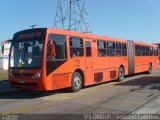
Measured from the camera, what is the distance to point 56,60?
15.0 metres

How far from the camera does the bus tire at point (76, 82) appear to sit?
53.0ft

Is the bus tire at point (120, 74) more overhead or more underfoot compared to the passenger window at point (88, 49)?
more underfoot

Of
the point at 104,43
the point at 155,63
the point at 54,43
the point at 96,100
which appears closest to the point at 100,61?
the point at 104,43

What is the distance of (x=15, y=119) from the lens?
970 cm

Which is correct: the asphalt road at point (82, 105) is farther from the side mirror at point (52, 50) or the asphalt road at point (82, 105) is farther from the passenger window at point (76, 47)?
the passenger window at point (76, 47)

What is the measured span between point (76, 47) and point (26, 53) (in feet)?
9.15

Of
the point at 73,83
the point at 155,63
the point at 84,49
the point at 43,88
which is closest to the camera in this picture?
the point at 43,88

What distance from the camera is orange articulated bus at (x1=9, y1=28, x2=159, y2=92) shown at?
567 inches

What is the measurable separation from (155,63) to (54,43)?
19.1 meters

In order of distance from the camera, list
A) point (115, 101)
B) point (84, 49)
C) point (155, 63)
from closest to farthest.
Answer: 1. point (115, 101)
2. point (84, 49)
3. point (155, 63)

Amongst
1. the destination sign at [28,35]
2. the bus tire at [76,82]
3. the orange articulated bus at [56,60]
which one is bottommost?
the bus tire at [76,82]

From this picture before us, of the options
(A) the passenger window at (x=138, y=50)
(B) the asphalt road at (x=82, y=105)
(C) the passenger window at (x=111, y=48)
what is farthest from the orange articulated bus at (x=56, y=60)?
(A) the passenger window at (x=138, y=50)

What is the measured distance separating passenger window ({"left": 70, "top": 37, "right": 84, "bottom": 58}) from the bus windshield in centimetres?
209

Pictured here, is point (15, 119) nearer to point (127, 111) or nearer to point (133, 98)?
point (127, 111)
